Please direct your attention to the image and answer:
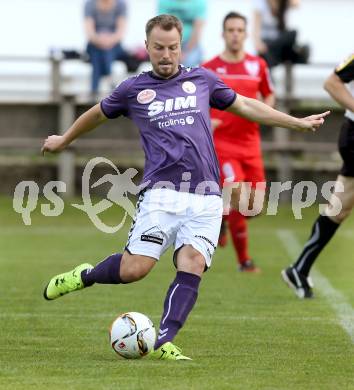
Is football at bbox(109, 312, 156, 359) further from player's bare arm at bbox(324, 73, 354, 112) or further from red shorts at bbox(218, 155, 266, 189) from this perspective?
red shorts at bbox(218, 155, 266, 189)

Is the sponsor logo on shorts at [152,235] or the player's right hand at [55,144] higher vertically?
the player's right hand at [55,144]

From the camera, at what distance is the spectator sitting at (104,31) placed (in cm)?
1886

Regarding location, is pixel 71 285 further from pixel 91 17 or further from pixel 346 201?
pixel 91 17

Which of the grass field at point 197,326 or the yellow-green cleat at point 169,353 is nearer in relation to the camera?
the grass field at point 197,326

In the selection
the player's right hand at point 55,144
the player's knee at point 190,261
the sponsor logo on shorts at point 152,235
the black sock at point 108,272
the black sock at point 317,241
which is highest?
the player's right hand at point 55,144

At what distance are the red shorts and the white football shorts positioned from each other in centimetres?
472

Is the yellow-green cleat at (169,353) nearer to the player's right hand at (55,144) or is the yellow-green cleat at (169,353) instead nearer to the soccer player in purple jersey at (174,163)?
the soccer player in purple jersey at (174,163)

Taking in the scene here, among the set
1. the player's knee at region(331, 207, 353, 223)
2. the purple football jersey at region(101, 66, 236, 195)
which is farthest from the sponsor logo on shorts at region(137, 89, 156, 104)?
the player's knee at region(331, 207, 353, 223)

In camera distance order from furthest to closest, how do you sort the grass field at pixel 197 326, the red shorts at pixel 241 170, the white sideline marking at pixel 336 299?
the red shorts at pixel 241 170, the white sideline marking at pixel 336 299, the grass field at pixel 197 326

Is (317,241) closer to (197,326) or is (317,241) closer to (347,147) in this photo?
(347,147)

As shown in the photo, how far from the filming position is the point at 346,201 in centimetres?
1020

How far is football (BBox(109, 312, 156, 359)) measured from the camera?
7.56 meters

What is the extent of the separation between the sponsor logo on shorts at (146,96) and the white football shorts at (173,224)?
1.78 ft

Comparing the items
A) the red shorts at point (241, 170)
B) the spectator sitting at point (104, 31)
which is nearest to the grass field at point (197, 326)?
the red shorts at point (241, 170)
